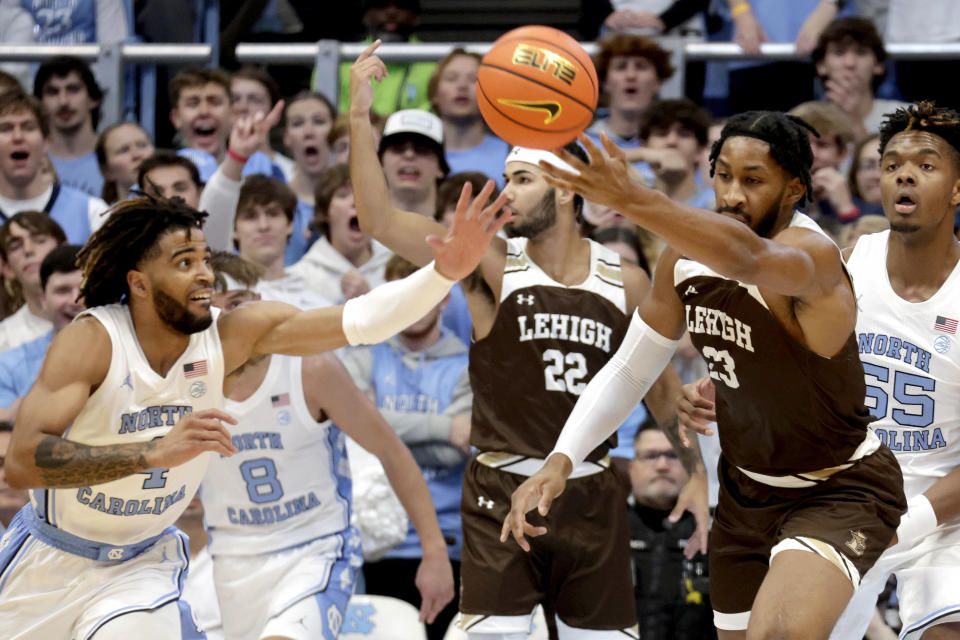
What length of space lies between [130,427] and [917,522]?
8.68 feet

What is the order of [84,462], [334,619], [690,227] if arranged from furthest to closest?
[334,619] → [84,462] → [690,227]

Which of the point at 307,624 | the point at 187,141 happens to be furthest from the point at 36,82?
the point at 307,624

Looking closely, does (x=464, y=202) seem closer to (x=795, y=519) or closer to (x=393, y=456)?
(x=795, y=519)

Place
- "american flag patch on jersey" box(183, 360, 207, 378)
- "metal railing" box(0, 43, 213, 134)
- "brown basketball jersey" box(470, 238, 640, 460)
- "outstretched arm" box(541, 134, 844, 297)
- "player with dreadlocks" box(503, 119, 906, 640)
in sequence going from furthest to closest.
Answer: "metal railing" box(0, 43, 213, 134)
"brown basketball jersey" box(470, 238, 640, 460)
"american flag patch on jersey" box(183, 360, 207, 378)
"player with dreadlocks" box(503, 119, 906, 640)
"outstretched arm" box(541, 134, 844, 297)

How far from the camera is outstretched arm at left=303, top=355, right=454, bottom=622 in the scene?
5074 mm

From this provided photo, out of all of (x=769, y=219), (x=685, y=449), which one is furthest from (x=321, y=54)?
(x=769, y=219)

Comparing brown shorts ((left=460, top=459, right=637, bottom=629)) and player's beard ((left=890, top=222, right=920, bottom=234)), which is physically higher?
player's beard ((left=890, top=222, right=920, bottom=234))

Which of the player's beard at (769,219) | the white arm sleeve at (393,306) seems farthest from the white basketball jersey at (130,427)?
the player's beard at (769,219)

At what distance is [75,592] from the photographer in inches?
167

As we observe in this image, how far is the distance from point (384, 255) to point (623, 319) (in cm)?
209

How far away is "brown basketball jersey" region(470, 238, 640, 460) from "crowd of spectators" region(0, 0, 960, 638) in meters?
0.96

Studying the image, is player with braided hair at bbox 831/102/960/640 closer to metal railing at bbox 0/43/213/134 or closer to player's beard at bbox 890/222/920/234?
player's beard at bbox 890/222/920/234

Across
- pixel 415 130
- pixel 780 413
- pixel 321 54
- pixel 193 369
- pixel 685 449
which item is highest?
pixel 321 54

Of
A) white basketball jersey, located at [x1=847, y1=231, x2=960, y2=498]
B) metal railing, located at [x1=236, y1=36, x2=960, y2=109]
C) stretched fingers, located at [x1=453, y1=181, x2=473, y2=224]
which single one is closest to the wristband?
white basketball jersey, located at [x1=847, y1=231, x2=960, y2=498]
